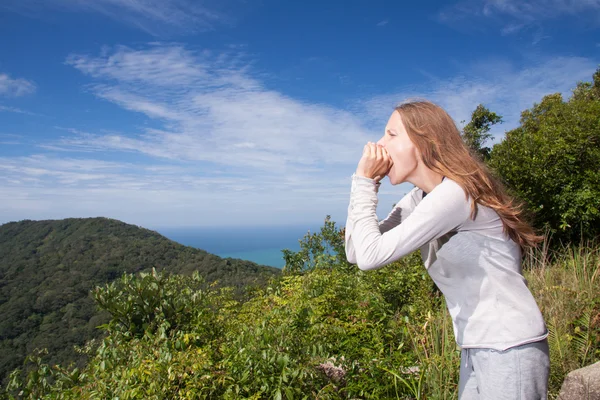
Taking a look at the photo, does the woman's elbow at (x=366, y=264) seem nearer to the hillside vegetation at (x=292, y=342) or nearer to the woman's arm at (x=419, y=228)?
the woman's arm at (x=419, y=228)

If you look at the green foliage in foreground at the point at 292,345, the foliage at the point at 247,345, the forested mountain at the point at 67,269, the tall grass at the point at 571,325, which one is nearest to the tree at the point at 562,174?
the green foliage in foreground at the point at 292,345

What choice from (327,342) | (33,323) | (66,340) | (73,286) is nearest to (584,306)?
(327,342)

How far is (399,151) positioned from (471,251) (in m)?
0.38

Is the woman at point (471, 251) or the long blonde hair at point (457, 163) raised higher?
the long blonde hair at point (457, 163)

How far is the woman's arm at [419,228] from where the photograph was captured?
1.08m

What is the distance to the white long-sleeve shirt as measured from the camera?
109 cm

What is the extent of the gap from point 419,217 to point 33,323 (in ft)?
128

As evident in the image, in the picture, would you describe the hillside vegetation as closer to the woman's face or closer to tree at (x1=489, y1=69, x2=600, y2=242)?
the woman's face

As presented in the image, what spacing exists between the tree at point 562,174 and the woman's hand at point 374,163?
7428 millimetres

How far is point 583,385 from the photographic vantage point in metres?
2.14

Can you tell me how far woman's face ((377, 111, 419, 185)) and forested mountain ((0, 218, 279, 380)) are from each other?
41.6ft


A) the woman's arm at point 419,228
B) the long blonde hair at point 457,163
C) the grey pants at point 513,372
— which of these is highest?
the long blonde hair at point 457,163

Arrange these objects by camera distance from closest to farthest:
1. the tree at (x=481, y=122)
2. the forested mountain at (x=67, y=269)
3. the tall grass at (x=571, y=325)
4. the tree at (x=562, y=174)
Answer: the tall grass at (x=571, y=325) < the tree at (x=562, y=174) < the tree at (x=481, y=122) < the forested mountain at (x=67, y=269)

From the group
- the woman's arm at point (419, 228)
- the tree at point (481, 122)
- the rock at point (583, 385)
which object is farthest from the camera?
the tree at point (481, 122)
